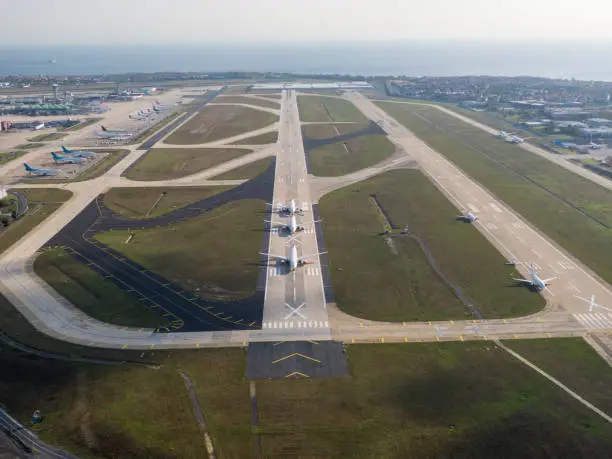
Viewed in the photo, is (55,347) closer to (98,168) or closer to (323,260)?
(323,260)

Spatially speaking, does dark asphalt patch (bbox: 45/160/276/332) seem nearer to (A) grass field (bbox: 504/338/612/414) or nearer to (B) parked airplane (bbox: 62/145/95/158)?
(A) grass field (bbox: 504/338/612/414)

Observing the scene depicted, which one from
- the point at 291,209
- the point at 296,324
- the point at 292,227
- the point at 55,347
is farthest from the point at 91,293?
the point at 291,209

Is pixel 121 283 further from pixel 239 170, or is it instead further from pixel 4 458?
pixel 239 170

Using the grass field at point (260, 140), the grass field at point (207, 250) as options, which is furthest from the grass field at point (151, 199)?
the grass field at point (260, 140)

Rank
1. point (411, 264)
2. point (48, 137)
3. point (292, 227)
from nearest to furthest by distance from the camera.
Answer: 1. point (411, 264)
2. point (292, 227)
3. point (48, 137)

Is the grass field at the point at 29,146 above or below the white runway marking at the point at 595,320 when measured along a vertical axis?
below

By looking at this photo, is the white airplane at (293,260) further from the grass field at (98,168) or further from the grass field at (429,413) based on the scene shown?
the grass field at (98,168)
